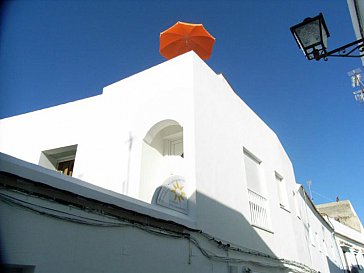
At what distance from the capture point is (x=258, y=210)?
25.8 feet

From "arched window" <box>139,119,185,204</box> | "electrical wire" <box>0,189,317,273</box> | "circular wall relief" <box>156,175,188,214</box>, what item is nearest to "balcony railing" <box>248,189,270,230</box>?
"electrical wire" <box>0,189,317,273</box>

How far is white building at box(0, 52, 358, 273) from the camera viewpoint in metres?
2.99

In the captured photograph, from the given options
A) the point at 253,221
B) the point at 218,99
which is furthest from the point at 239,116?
the point at 253,221

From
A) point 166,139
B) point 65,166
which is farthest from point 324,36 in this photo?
point 65,166

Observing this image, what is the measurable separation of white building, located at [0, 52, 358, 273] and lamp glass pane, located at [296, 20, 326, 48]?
2.58m

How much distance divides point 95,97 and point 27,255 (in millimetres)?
5925

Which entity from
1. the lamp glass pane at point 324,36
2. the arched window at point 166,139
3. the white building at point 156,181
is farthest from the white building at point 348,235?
the lamp glass pane at point 324,36

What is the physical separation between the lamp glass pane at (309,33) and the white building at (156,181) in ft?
8.47

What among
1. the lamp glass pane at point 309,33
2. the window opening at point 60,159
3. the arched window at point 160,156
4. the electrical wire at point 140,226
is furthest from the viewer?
the window opening at point 60,159

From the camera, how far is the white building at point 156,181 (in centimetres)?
299

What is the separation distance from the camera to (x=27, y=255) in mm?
2648

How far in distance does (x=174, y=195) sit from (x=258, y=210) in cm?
348

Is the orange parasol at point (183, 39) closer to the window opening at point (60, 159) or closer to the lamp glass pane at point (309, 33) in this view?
the window opening at point (60, 159)

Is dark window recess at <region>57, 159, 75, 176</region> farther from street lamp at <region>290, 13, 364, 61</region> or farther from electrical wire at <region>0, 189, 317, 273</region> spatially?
street lamp at <region>290, 13, 364, 61</region>
